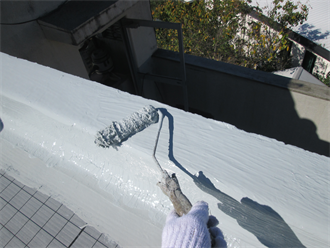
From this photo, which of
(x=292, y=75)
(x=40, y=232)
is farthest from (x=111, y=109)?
(x=292, y=75)

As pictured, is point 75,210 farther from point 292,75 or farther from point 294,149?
point 292,75

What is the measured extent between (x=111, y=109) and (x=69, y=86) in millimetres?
349

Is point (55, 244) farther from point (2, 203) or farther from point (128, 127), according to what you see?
point (128, 127)

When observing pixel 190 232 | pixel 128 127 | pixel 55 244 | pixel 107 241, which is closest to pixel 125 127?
pixel 128 127

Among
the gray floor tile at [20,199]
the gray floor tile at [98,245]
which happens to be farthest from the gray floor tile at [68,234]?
the gray floor tile at [20,199]

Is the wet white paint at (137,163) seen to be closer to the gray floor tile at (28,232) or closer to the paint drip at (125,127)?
the paint drip at (125,127)

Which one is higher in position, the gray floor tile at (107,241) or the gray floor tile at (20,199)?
the gray floor tile at (20,199)

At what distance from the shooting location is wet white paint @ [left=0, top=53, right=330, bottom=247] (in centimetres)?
80

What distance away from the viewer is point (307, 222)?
725 millimetres

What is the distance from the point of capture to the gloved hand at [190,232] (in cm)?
65

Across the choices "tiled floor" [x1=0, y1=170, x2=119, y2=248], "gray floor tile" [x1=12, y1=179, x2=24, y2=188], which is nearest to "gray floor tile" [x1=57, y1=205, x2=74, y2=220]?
A: "tiled floor" [x1=0, y1=170, x2=119, y2=248]

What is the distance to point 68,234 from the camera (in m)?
1.27

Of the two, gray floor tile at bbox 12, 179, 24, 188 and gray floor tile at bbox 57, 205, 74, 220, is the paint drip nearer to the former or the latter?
gray floor tile at bbox 57, 205, 74, 220

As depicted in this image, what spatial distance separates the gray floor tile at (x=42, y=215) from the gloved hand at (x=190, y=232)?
95 cm
